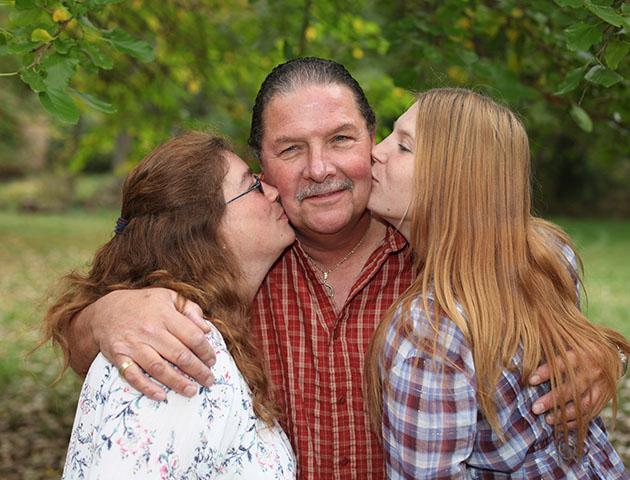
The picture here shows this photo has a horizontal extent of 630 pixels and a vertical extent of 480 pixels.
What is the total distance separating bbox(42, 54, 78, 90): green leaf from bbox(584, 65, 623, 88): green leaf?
190cm

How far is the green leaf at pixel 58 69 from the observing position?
7.20 ft

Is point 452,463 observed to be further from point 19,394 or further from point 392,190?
point 19,394

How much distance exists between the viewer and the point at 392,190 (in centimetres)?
242

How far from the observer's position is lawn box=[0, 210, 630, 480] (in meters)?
5.72

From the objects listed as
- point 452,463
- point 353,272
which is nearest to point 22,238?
point 353,272

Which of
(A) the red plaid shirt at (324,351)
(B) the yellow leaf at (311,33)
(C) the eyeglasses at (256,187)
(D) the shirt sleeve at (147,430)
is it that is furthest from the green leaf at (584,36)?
(B) the yellow leaf at (311,33)

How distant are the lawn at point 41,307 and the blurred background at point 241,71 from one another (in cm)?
3

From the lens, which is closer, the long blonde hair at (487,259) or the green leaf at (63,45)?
the long blonde hair at (487,259)

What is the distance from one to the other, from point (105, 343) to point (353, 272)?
128cm

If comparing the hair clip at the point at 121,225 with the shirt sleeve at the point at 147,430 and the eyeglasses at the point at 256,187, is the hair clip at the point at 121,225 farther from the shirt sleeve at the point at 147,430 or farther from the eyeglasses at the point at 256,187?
the shirt sleeve at the point at 147,430

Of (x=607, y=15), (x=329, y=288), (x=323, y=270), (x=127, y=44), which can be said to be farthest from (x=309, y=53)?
(x=607, y=15)

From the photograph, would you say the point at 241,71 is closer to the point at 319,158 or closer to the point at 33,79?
the point at 319,158

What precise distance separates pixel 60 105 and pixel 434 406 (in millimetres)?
1581

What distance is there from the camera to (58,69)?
7.34 ft
